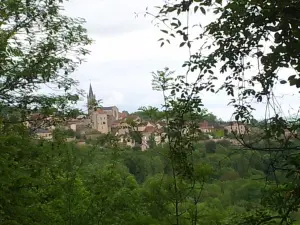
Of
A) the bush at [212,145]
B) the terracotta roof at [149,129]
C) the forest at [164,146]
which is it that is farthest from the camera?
the terracotta roof at [149,129]

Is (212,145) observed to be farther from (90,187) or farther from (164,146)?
(90,187)

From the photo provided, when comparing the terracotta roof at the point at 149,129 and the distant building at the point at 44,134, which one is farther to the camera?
the distant building at the point at 44,134

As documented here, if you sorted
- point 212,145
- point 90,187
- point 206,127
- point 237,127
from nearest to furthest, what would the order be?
1. point 237,127
2. point 206,127
3. point 212,145
4. point 90,187

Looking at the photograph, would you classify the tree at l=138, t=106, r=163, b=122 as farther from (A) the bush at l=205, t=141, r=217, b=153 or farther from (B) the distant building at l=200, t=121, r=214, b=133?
(B) the distant building at l=200, t=121, r=214, b=133

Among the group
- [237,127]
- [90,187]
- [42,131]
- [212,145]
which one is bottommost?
[90,187]

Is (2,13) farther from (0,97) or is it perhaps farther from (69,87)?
(69,87)

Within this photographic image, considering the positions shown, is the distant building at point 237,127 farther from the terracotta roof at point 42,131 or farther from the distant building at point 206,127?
the terracotta roof at point 42,131

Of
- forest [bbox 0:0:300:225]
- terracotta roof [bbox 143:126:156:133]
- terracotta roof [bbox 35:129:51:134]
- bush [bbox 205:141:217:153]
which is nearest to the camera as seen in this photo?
forest [bbox 0:0:300:225]

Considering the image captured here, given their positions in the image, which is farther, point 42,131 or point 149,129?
point 42,131

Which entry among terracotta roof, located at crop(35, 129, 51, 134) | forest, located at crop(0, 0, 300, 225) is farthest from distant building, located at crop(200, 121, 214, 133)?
terracotta roof, located at crop(35, 129, 51, 134)

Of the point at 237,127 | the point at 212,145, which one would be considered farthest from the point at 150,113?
the point at 237,127

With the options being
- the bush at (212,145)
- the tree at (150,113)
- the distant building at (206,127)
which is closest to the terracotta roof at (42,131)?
the tree at (150,113)

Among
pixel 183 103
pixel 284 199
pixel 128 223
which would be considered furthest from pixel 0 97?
pixel 284 199

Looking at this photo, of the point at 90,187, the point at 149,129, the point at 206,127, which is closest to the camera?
the point at 206,127
